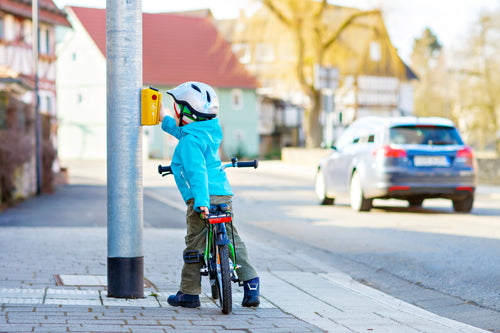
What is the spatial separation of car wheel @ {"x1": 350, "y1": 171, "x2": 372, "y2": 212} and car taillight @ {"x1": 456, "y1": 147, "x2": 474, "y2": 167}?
169 centimetres

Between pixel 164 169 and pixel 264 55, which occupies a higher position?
pixel 264 55

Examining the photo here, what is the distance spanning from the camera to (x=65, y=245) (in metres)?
9.71

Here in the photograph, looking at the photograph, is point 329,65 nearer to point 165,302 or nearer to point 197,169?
point 165,302

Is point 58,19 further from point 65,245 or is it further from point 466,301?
point 466,301

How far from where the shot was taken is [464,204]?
15.3 m

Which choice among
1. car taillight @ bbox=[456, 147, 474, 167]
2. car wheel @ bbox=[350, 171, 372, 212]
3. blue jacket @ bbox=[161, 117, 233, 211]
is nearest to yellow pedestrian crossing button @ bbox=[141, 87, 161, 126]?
blue jacket @ bbox=[161, 117, 233, 211]

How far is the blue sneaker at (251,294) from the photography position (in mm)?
5895

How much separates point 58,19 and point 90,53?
25.9 meters

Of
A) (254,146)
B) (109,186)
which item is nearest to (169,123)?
(109,186)

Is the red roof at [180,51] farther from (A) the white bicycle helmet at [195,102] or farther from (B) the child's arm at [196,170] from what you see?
(B) the child's arm at [196,170]

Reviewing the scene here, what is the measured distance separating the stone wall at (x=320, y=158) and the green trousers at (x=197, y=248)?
2195 centimetres

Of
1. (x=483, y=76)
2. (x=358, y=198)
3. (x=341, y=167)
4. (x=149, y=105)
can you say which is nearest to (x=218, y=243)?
(x=149, y=105)

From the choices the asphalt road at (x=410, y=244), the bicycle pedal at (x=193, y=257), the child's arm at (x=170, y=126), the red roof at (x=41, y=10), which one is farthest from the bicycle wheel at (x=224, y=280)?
the red roof at (x=41, y=10)

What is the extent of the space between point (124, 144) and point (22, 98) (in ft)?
73.2
